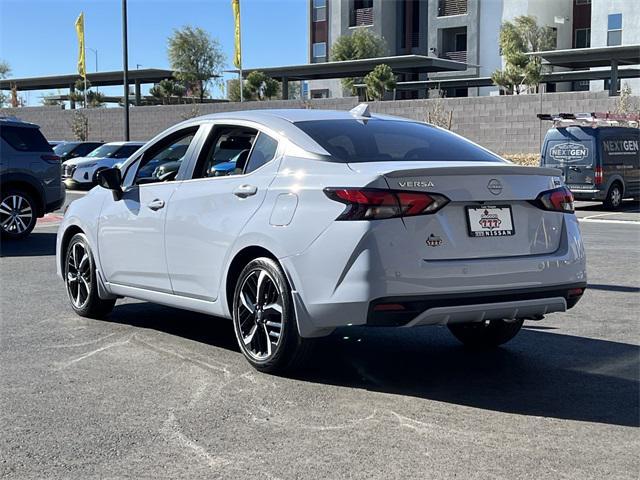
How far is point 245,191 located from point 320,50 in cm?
5803

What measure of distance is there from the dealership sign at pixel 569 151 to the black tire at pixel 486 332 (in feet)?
55.0

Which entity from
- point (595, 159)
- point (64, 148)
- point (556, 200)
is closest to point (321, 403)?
point (556, 200)

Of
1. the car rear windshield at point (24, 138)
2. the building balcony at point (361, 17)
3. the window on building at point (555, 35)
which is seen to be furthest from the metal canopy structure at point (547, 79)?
the car rear windshield at point (24, 138)

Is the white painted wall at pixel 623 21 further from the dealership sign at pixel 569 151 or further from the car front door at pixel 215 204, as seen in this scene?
the car front door at pixel 215 204

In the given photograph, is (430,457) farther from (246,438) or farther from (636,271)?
(636,271)

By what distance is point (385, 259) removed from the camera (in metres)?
5.10

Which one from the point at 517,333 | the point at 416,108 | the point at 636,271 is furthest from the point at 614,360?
the point at 416,108

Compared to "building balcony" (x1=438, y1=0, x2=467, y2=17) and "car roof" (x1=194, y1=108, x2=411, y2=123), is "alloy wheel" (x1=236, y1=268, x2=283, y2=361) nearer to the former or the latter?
"car roof" (x1=194, y1=108, x2=411, y2=123)

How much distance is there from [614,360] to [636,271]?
4.99 metres

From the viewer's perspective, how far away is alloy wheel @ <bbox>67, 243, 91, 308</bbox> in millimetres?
7723

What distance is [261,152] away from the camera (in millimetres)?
6090

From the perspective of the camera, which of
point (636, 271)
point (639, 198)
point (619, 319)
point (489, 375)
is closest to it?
point (489, 375)

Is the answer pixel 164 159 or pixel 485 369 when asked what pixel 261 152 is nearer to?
pixel 164 159

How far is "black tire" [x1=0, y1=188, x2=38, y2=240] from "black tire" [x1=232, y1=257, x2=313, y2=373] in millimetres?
9263
